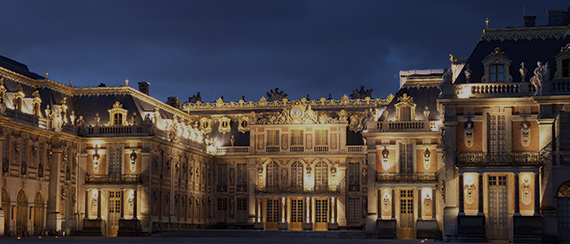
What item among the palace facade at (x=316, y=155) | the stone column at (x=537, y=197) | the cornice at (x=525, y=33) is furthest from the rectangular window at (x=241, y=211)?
the stone column at (x=537, y=197)

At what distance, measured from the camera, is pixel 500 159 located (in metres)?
40.2

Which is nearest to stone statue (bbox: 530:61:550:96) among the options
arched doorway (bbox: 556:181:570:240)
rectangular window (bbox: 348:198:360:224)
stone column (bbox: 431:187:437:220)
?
arched doorway (bbox: 556:181:570:240)

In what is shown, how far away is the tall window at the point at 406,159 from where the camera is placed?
173ft

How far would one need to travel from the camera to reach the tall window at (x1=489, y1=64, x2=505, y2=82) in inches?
1635

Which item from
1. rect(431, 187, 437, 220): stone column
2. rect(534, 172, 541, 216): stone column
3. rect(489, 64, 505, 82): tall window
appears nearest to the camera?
rect(534, 172, 541, 216): stone column

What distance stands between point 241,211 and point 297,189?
5.13 meters

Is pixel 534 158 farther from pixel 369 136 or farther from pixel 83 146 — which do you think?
pixel 83 146

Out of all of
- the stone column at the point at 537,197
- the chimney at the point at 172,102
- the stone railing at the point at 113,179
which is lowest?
the stone column at the point at 537,197

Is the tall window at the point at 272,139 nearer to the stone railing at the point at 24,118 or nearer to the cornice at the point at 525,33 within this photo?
the stone railing at the point at 24,118

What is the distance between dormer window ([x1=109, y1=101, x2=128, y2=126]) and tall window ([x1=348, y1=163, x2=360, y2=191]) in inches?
688

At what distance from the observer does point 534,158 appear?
39.8 metres

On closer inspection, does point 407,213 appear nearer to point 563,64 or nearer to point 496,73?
point 496,73

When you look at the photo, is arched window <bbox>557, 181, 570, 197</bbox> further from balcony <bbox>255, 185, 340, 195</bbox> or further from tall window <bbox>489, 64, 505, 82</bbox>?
balcony <bbox>255, 185, 340, 195</bbox>

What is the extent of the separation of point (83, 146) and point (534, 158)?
30.0 m
